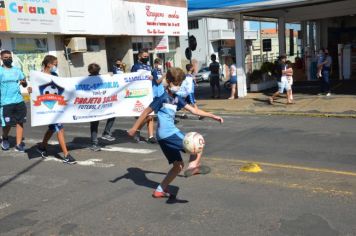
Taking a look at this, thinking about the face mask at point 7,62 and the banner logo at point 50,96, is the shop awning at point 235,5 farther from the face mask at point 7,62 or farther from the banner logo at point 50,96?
the face mask at point 7,62

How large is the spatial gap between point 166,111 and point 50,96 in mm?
3643

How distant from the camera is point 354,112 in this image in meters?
12.4

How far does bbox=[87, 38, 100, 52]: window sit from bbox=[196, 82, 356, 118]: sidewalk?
38.4 ft

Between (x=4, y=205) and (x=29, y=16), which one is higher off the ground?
(x=29, y=16)

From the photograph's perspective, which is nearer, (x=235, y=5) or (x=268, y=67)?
(x=235, y=5)

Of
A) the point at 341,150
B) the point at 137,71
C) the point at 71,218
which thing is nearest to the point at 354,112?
the point at 341,150

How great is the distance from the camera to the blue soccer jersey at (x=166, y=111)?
564 centimetres

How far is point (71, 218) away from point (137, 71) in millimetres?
5134

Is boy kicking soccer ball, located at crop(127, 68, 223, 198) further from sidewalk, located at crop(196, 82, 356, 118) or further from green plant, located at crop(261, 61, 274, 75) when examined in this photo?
green plant, located at crop(261, 61, 274, 75)

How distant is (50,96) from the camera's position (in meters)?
8.52

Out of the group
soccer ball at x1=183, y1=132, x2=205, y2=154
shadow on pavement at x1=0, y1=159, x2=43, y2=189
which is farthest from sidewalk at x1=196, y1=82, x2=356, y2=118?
soccer ball at x1=183, y1=132, x2=205, y2=154

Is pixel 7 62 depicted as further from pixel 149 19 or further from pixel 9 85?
pixel 149 19

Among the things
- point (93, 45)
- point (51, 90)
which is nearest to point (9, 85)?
point (51, 90)

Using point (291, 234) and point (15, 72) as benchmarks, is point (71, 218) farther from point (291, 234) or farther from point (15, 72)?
point (15, 72)
